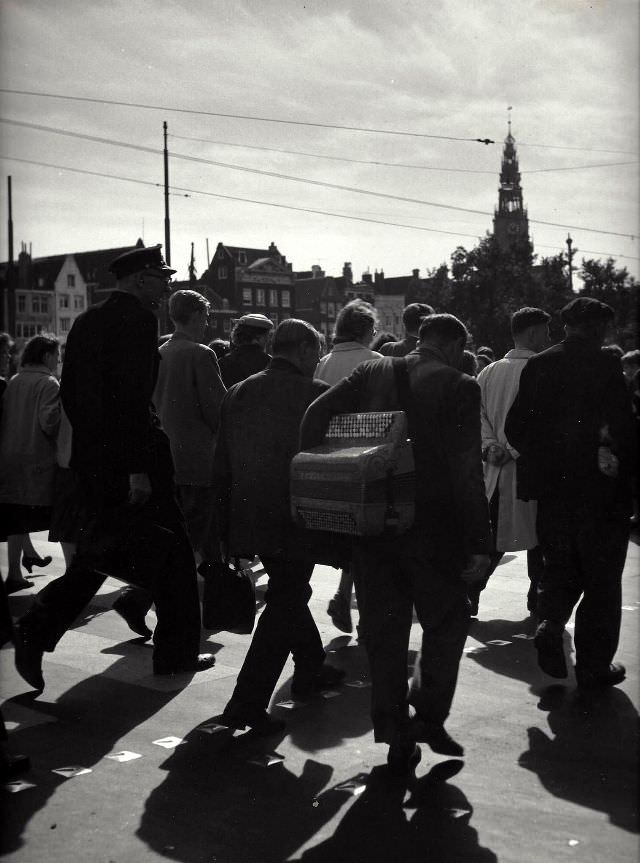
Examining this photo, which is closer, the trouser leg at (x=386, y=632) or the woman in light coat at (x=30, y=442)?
the trouser leg at (x=386, y=632)

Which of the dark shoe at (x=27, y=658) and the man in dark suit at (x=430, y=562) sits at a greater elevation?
the man in dark suit at (x=430, y=562)

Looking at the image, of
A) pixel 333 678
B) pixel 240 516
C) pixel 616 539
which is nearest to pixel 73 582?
pixel 240 516

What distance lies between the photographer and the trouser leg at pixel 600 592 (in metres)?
5.17

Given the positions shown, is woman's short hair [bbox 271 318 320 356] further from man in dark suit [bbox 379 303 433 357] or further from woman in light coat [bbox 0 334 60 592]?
woman in light coat [bbox 0 334 60 592]

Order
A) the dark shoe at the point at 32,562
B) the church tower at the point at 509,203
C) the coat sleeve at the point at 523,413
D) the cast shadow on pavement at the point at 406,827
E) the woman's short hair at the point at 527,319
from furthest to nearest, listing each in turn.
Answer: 1. the church tower at the point at 509,203
2. the dark shoe at the point at 32,562
3. the woman's short hair at the point at 527,319
4. the coat sleeve at the point at 523,413
5. the cast shadow on pavement at the point at 406,827

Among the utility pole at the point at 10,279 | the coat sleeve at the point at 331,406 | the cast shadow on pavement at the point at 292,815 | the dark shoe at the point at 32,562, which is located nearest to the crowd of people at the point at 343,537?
the coat sleeve at the point at 331,406

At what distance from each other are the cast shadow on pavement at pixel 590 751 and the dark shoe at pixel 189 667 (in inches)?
64.1

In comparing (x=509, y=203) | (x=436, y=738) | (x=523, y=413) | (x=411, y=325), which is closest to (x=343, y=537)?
(x=436, y=738)

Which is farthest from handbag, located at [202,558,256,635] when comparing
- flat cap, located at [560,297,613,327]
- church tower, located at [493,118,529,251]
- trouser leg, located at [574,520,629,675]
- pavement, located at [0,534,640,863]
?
church tower, located at [493,118,529,251]

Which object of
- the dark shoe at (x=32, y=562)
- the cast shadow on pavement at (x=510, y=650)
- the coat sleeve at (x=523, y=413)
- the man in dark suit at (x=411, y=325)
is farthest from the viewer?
the dark shoe at (x=32, y=562)

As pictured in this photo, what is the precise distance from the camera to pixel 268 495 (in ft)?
15.3

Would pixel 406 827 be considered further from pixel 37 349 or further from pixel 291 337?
pixel 37 349

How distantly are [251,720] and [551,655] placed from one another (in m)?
1.44

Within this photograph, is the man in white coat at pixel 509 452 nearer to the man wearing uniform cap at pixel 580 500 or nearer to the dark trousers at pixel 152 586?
the man wearing uniform cap at pixel 580 500
